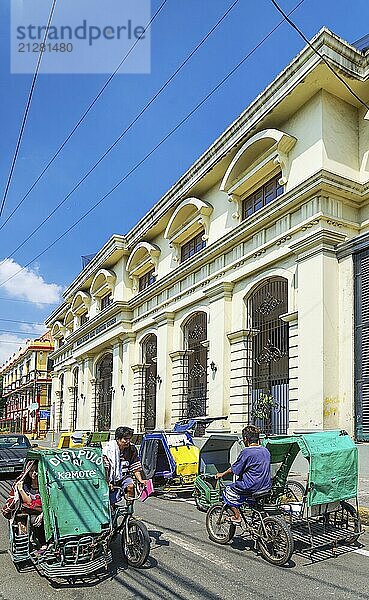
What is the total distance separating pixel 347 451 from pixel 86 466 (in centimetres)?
349

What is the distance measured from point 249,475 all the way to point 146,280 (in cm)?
2337

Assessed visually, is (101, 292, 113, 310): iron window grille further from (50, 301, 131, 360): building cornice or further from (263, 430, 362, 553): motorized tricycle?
(263, 430, 362, 553): motorized tricycle

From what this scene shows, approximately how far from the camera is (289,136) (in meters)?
18.1

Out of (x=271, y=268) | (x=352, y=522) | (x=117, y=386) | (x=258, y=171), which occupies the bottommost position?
(x=352, y=522)

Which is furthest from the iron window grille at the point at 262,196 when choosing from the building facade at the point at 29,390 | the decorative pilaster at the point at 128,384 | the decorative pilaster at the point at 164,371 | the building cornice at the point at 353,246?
the building facade at the point at 29,390

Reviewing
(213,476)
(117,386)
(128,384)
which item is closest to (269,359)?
(213,476)

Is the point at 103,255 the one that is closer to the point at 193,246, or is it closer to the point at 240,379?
the point at 193,246

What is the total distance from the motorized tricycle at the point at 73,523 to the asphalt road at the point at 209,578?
0.20 meters

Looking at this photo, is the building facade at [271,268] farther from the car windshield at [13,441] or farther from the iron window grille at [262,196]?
the car windshield at [13,441]

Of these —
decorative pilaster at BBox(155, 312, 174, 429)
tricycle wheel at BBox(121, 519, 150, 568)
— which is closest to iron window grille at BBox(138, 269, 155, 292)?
decorative pilaster at BBox(155, 312, 174, 429)

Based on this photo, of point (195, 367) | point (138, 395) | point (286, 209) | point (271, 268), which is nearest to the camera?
point (286, 209)

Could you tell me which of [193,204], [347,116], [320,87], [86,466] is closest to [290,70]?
[320,87]

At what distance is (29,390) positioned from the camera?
218 feet

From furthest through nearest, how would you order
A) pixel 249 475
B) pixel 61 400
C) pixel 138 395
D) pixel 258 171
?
pixel 61 400 → pixel 138 395 → pixel 258 171 → pixel 249 475
